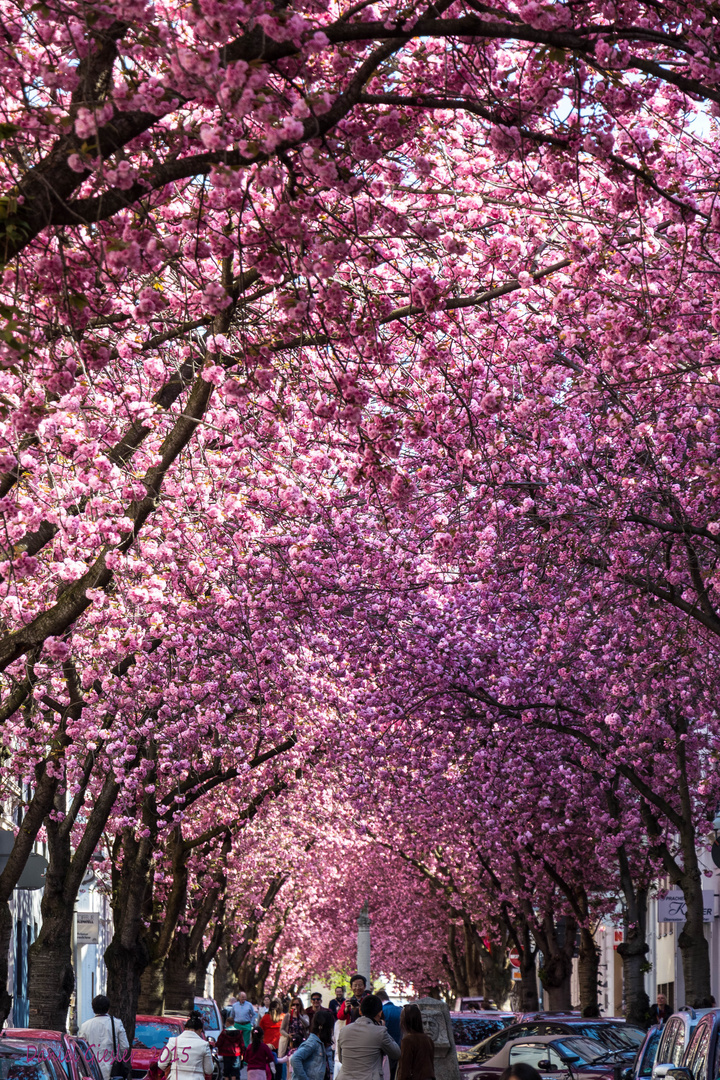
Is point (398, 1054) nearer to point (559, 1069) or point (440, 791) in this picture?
point (559, 1069)

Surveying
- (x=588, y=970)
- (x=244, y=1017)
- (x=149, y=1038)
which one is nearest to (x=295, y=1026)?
(x=244, y=1017)

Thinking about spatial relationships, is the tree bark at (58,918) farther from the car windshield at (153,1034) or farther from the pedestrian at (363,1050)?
the pedestrian at (363,1050)

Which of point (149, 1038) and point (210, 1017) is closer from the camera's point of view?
point (149, 1038)

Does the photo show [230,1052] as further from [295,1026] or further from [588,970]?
[588,970]

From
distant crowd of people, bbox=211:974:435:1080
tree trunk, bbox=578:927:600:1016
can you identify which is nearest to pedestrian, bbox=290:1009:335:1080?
distant crowd of people, bbox=211:974:435:1080

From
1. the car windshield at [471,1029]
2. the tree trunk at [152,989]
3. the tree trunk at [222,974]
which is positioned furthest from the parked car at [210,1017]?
the tree trunk at [222,974]

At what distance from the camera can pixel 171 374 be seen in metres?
13.0

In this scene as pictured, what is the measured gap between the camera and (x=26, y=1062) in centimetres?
1055

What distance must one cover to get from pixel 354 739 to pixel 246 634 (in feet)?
25.0

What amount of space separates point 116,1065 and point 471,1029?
13.9 m

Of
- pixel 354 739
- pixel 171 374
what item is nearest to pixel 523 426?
pixel 171 374

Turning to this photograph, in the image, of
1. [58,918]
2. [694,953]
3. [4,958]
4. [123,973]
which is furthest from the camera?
[123,973]

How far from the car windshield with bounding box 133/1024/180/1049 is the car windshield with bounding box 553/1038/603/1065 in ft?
25.1

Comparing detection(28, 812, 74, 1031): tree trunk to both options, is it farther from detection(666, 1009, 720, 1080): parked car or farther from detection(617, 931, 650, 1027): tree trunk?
detection(666, 1009, 720, 1080): parked car
